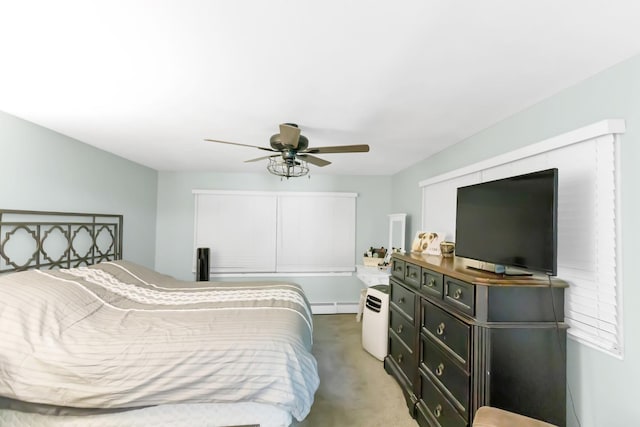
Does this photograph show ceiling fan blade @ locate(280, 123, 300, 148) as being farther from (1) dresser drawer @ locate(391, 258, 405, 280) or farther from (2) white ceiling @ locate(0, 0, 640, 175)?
(1) dresser drawer @ locate(391, 258, 405, 280)

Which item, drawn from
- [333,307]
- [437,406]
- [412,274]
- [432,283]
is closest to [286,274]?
[333,307]

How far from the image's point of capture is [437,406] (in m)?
1.93

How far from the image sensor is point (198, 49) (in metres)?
1.40

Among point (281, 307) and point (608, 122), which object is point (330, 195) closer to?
point (281, 307)

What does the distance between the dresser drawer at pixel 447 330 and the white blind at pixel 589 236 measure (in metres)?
0.59

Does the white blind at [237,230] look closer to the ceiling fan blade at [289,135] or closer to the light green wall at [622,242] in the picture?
the ceiling fan blade at [289,135]

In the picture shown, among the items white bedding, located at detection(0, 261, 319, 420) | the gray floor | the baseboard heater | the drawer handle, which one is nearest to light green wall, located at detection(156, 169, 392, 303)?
the baseboard heater

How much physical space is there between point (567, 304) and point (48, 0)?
281 cm

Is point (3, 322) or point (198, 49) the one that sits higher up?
point (198, 49)

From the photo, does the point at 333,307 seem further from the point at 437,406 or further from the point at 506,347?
the point at 506,347

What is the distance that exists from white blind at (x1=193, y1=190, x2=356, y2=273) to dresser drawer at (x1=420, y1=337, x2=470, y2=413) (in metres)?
2.77

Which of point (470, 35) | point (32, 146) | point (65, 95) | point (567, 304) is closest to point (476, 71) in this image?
point (470, 35)

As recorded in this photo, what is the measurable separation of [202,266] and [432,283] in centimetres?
342

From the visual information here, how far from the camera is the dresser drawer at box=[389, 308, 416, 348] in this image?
7.94 feet
